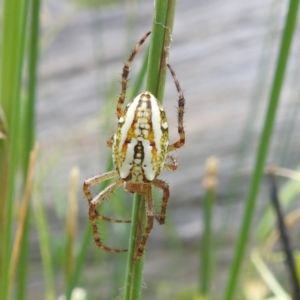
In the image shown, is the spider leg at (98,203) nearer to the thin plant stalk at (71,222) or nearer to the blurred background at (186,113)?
the thin plant stalk at (71,222)

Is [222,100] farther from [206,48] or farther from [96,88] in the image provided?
[96,88]

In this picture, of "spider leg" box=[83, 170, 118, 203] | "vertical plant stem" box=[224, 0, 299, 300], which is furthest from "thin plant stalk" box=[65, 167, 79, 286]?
"vertical plant stem" box=[224, 0, 299, 300]

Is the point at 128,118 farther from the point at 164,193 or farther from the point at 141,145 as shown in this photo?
the point at 164,193

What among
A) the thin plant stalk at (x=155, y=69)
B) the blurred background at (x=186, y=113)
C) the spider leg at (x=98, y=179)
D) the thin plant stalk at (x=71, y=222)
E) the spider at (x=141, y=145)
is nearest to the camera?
the thin plant stalk at (x=155, y=69)

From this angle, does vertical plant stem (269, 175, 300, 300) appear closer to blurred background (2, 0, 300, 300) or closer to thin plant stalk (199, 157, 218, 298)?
thin plant stalk (199, 157, 218, 298)

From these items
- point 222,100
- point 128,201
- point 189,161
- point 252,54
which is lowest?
point 128,201

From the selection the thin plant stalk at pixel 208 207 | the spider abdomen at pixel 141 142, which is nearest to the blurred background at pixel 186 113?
the thin plant stalk at pixel 208 207

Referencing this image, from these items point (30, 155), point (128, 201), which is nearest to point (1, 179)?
point (30, 155)
